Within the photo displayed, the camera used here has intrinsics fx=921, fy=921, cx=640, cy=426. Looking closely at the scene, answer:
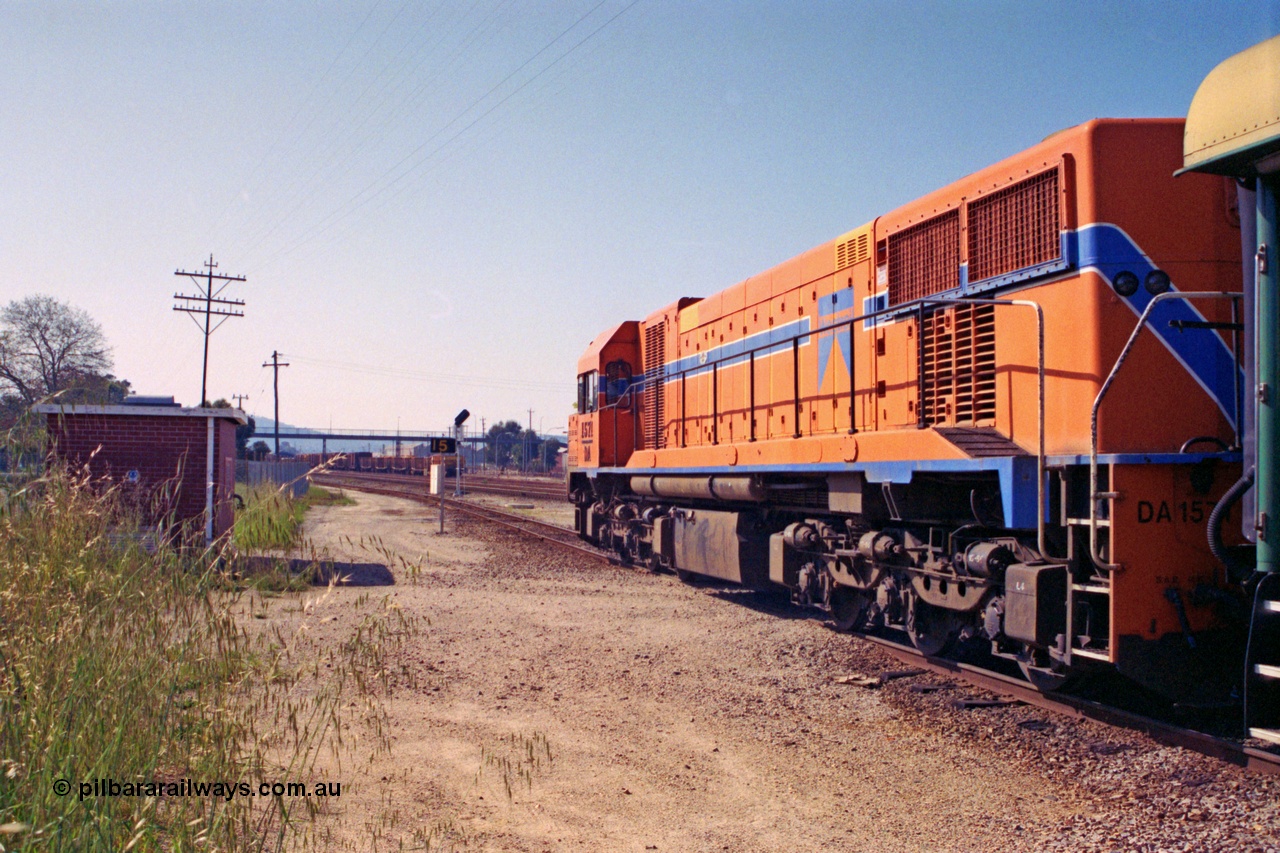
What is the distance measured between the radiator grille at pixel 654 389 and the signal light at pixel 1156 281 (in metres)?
8.56

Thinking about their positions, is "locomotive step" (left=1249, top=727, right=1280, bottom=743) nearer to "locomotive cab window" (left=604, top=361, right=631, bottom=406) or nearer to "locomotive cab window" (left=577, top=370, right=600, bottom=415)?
"locomotive cab window" (left=604, top=361, right=631, bottom=406)

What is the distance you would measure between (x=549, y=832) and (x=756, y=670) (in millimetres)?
3789

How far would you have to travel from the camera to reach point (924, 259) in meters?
8.32

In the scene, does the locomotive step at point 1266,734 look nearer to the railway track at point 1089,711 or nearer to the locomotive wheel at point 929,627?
the railway track at point 1089,711

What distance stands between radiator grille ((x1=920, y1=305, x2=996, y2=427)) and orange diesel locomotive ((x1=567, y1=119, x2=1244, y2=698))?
2 cm

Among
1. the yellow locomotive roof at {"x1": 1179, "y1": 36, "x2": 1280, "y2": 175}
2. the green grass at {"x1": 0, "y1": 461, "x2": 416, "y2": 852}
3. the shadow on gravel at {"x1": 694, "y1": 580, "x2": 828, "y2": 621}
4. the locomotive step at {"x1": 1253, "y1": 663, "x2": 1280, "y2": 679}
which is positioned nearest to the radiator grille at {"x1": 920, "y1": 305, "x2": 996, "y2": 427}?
the yellow locomotive roof at {"x1": 1179, "y1": 36, "x2": 1280, "y2": 175}

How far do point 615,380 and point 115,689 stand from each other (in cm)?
1251

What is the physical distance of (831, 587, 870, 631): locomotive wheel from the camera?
9.34 meters

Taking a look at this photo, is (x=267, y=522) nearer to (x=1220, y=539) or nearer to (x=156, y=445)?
(x=1220, y=539)

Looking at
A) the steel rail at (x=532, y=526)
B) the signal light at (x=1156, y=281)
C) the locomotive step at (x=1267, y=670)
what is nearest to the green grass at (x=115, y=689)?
the locomotive step at (x=1267, y=670)

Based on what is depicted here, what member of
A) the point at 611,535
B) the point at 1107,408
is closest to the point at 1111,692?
the point at 1107,408

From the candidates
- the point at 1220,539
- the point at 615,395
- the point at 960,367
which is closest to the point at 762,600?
the point at 615,395

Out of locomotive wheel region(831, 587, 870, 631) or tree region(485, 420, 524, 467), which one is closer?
locomotive wheel region(831, 587, 870, 631)

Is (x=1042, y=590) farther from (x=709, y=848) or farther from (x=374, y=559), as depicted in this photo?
(x=374, y=559)
